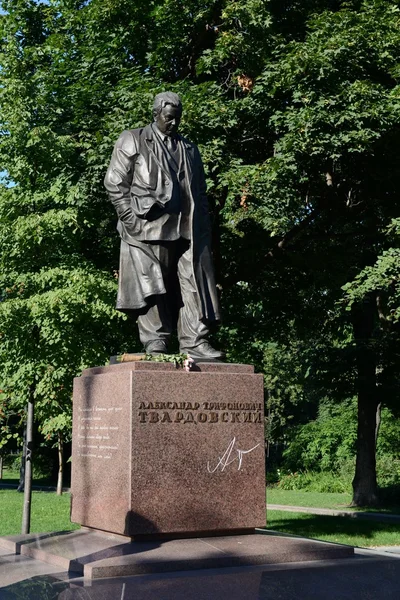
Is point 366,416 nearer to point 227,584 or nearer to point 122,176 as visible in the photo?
point 122,176

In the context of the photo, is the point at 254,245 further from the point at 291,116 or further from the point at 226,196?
the point at 291,116

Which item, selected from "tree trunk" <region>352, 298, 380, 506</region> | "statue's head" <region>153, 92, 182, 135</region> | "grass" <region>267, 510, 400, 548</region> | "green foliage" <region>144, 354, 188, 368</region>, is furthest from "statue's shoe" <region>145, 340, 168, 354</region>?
"tree trunk" <region>352, 298, 380, 506</region>

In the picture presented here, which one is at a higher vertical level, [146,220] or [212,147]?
[212,147]

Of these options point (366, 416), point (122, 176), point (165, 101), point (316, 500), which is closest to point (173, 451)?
point (122, 176)

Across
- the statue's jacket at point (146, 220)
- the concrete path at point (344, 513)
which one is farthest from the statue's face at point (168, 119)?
the concrete path at point (344, 513)

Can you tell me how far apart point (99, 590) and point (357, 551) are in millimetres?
3201

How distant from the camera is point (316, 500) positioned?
2436cm

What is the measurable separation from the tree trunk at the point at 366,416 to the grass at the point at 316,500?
440mm

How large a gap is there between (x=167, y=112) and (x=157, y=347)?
2.45 m

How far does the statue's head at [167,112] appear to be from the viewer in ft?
28.9

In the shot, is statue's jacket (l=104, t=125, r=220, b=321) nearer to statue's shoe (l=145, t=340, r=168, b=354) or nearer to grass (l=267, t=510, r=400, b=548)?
statue's shoe (l=145, t=340, r=168, b=354)

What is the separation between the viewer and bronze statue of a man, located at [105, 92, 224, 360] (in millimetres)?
8578

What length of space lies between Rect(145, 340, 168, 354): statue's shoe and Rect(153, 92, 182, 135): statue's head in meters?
2.22

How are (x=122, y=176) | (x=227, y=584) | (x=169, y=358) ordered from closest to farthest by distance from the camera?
(x=227, y=584), (x=169, y=358), (x=122, y=176)
